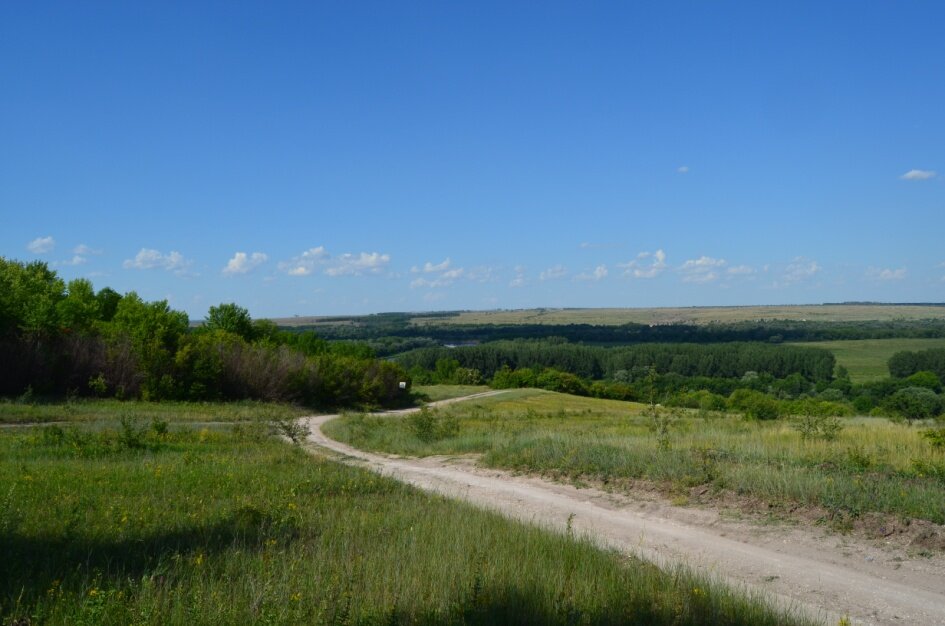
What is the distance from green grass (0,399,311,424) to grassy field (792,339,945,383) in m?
63.9

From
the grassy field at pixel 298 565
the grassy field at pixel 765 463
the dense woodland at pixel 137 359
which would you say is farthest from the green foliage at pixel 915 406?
the dense woodland at pixel 137 359

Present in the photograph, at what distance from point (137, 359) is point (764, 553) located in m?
46.9

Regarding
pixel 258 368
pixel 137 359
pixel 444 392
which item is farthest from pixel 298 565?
pixel 444 392

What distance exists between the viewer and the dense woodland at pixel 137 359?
45.6m

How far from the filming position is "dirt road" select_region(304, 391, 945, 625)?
337 inches

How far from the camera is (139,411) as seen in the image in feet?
136

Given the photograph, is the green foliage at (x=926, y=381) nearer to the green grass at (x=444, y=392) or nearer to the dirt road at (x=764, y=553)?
the green grass at (x=444, y=392)

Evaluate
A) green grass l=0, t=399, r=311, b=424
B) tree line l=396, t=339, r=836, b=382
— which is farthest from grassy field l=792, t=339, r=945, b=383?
green grass l=0, t=399, r=311, b=424

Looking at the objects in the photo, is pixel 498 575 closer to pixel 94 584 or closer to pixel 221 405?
pixel 94 584

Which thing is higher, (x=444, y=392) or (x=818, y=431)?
(x=818, y=431)

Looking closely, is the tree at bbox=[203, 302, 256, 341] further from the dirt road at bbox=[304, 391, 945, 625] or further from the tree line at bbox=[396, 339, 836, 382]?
the dirt road at bbox=[304, 391, 945, 625]

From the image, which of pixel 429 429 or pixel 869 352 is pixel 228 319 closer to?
pixel 429 429

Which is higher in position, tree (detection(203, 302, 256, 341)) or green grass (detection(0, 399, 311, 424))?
tree (detection(203, 302, 256, 341))

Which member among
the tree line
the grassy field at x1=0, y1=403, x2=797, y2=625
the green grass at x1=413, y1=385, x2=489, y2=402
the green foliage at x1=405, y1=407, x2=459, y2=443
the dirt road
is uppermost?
the grassy field at x1=0, y1=403, x2=797, y2=625
